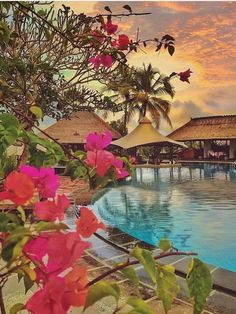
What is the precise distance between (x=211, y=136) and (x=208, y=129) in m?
1.52

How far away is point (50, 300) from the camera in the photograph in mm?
387

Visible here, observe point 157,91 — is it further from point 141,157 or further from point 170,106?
point 141,157

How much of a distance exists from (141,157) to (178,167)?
17.0 ft

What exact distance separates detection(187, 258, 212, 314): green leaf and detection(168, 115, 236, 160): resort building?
26437 mm

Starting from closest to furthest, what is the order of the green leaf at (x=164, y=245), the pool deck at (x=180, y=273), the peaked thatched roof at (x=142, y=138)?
the green leaf at (x=164, y=245) < the pool deck at (x=180, y=273) < the peaked thatched roof at (x=142, y=138)

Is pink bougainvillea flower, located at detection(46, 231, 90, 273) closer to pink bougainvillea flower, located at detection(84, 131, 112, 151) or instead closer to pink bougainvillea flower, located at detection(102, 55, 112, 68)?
pink bougainvillea flower, located at detection(84, 131, 112, 151)

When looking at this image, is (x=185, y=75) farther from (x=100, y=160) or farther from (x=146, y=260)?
(x=146, y=260)

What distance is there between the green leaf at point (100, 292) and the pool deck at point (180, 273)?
88.4 inches

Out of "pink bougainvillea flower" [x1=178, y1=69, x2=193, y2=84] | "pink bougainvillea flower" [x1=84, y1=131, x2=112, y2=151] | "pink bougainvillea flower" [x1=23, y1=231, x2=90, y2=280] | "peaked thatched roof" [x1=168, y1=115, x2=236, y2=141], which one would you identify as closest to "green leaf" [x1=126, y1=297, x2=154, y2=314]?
"pink bougainvillea flower" [x1=23, y1=231, x2=90, y2=280]

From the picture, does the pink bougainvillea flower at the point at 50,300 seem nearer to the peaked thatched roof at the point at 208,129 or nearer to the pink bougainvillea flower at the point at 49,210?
the pink bougainvillea flower at the point at 49,210

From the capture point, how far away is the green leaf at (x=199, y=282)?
1.69 ft

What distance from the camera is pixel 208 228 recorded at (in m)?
7.07

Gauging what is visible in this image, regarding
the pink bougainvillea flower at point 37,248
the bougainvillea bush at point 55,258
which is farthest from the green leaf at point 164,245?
the pink bougainvillea flower at point 37,248

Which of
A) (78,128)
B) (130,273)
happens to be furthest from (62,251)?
(78,128)
